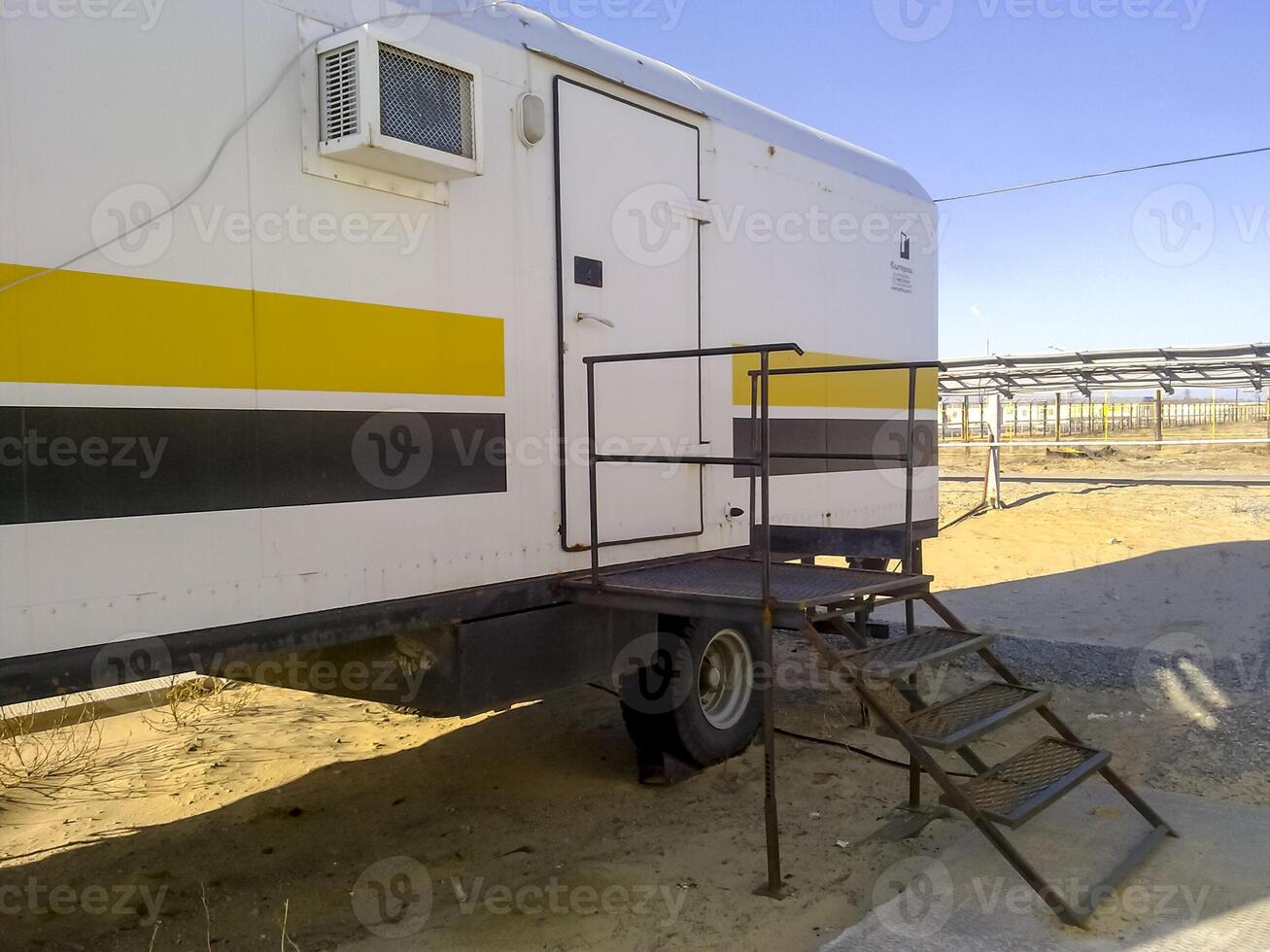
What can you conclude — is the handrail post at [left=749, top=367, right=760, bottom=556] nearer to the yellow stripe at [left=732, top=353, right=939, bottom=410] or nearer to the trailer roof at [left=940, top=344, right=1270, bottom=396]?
the yellow stripe at [left=732, top=353, right=939, bottom=410]

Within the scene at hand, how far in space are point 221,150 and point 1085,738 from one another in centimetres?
479

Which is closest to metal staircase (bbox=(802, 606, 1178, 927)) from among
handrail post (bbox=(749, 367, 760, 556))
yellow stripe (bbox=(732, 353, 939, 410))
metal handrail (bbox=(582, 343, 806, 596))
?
metal handrail (bbox=(582, 343, 806, 596))

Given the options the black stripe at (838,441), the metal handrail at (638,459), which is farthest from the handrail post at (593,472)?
the black stripe at (838,441)

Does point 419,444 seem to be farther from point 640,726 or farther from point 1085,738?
point 1085,738

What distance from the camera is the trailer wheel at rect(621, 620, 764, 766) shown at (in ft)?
14.8

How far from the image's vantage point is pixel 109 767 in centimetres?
510

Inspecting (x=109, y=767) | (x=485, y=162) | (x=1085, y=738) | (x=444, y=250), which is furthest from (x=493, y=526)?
(x=1085, y=738)

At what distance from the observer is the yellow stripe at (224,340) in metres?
2.60

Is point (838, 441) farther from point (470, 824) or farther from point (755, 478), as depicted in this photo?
point (470, 824)

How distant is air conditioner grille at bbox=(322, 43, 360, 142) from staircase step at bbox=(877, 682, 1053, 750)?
273 cm

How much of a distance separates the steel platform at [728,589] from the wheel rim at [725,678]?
415 mm

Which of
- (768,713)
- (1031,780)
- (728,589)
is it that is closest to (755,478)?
(728,589)

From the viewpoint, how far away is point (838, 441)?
19.7 ft

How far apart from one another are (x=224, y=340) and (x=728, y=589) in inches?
81.3
